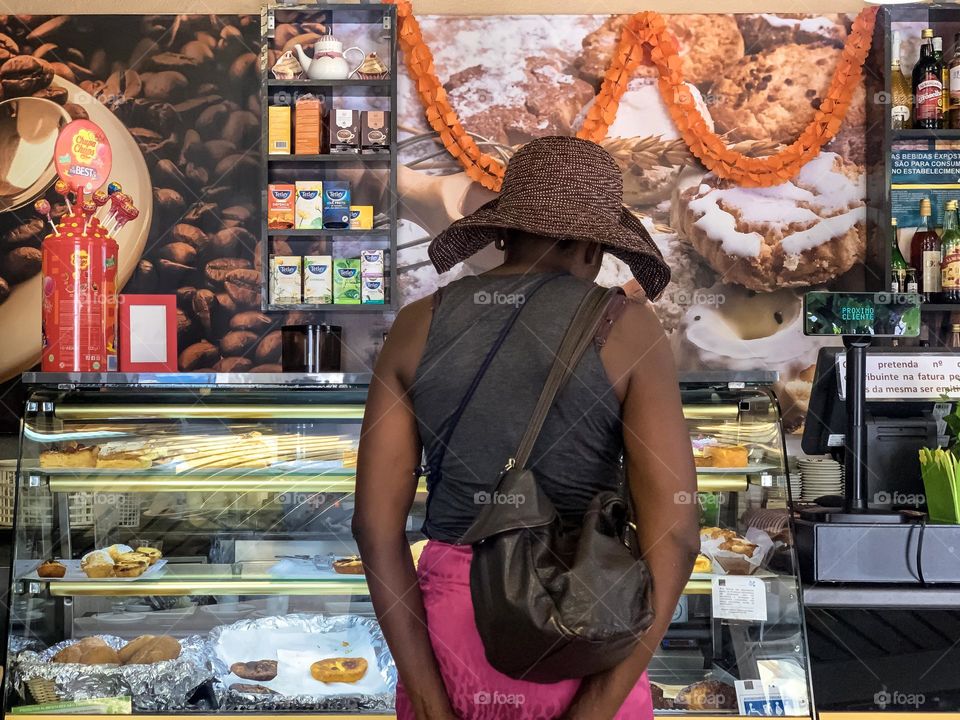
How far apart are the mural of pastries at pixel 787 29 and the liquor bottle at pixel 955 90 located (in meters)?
0.49

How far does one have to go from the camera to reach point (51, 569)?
2.70 meters

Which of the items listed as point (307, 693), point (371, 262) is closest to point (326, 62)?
point (371, 262)

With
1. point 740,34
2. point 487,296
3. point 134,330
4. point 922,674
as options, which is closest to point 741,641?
point 922,674

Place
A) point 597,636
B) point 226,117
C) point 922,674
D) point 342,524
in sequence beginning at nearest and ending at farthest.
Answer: point 597,636
point 342,524
point 922,674
point 226,117

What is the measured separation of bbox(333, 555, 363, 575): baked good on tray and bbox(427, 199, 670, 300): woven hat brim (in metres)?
1.18

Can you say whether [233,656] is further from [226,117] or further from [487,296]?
[226,117]

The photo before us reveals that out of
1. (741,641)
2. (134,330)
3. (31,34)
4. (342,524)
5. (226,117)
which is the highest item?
(31,34)

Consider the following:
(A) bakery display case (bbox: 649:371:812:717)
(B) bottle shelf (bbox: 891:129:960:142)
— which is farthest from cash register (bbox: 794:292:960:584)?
(B) bottle shelf (bbox: 891:129:960:142)

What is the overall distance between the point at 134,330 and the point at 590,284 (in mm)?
2118

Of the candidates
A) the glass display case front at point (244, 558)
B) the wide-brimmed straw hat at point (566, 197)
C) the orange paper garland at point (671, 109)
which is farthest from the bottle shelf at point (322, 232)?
the wide-brimmed straw hat at point (566, 197)

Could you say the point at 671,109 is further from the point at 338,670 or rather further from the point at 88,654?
the point at 88,654

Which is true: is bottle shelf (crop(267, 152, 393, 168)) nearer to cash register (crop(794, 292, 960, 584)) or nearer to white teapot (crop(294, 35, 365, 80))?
white teapot (crop(294, 35, 365, 80))

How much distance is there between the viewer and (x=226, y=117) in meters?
4.71

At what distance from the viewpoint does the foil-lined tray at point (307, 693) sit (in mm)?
2680
